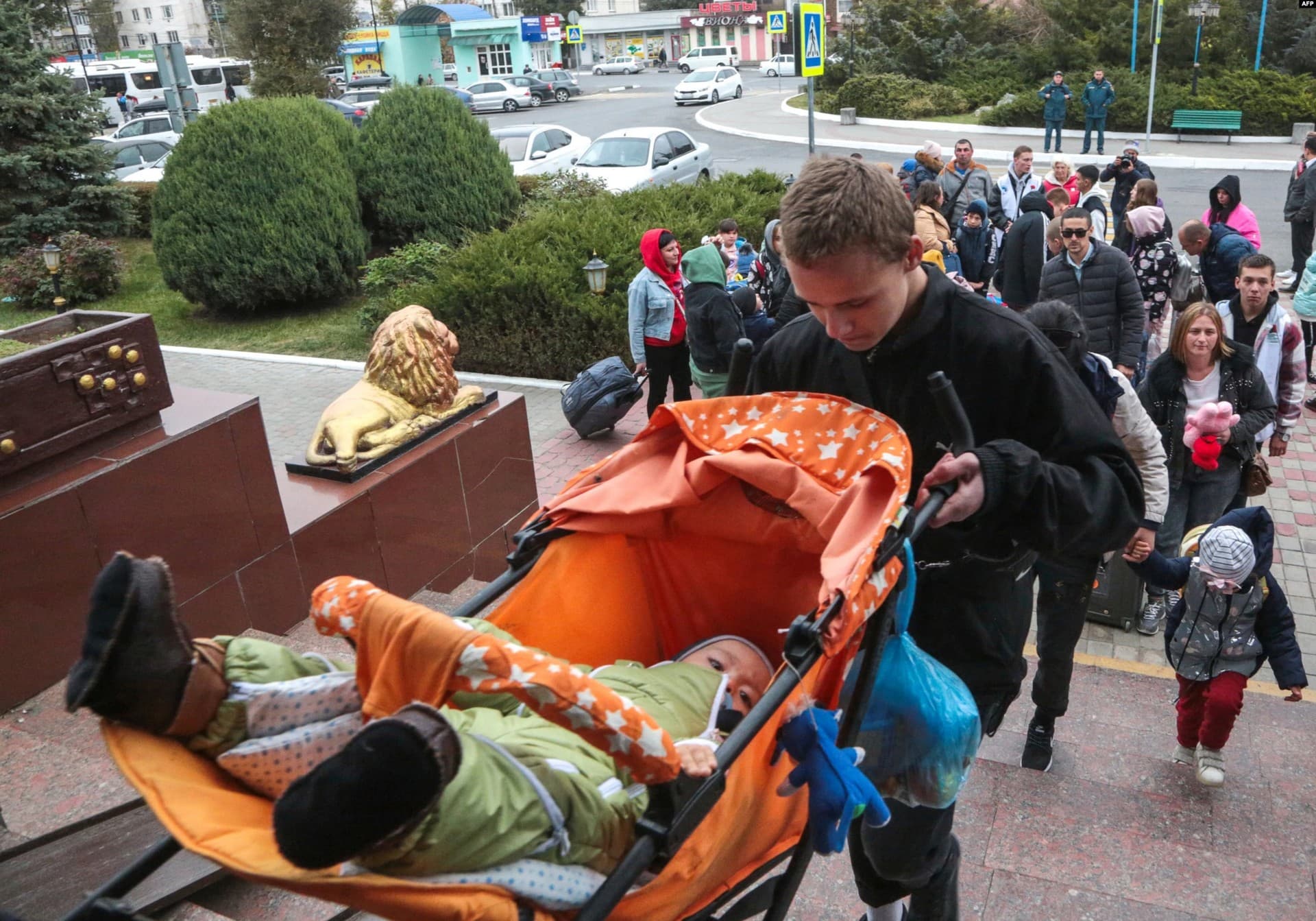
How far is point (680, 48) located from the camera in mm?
64188

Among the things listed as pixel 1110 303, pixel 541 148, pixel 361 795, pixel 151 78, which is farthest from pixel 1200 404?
pixel 151 78

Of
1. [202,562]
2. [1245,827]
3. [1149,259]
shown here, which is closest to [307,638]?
[202,562]

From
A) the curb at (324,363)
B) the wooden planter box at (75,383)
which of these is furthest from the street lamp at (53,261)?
the wooden planter box at (75,383)

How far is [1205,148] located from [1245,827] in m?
23.5

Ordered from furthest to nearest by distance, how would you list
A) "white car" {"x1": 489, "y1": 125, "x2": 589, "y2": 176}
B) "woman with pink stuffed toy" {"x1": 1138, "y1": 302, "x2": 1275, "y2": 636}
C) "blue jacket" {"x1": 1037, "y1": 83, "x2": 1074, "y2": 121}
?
"blue jacket" {"x1": 1037, "y1": 83, "x2": 1074, "y2": 121}
"white car" {"x1": 489, "y1": 125, "x2": 589, "y2": 176}
"woman with pink stuffed toy" {"x1": 1138, "y1": 302, "x2": 1275, "y2": 636}

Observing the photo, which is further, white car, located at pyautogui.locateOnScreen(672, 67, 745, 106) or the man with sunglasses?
white car, located at pyautogui.locateOnScreen(672, 67, 745, 106)

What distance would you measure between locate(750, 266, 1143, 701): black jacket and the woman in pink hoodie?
27.0 feet

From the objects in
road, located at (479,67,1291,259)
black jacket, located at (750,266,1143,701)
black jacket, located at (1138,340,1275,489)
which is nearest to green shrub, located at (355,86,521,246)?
road, located at (479,67,1291,259)

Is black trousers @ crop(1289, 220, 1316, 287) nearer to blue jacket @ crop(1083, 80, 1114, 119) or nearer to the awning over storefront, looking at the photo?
blue jacket @ crop(1083, 80, 1114, 119)

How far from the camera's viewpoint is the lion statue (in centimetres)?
602

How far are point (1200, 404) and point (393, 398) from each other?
462cm

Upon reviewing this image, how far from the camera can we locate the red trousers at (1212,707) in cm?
412

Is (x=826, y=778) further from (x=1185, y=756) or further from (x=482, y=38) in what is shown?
(x=482, y=38)

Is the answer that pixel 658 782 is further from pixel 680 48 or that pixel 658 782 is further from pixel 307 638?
pixel 680 48
